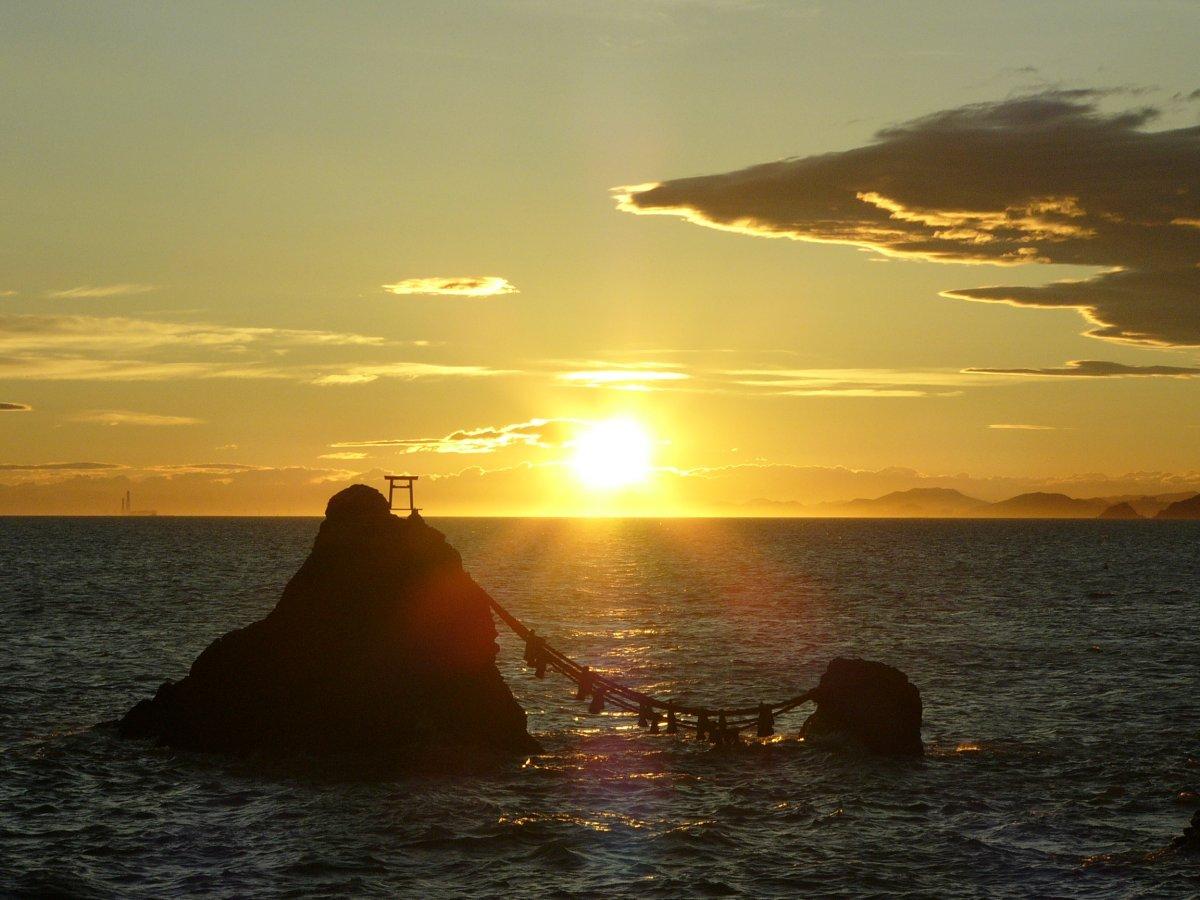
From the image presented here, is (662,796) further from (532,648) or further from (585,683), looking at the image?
(532,648)

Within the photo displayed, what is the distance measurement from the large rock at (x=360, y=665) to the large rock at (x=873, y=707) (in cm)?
974

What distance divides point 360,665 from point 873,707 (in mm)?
15704

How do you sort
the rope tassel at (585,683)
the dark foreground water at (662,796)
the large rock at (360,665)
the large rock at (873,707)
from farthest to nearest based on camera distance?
the rope tassel at (585,683) < the large rock at (873,707) < the large rock at (360,665) < the dark foreground water at (662,796)

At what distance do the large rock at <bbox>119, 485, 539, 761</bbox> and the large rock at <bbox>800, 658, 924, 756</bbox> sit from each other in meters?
9.74

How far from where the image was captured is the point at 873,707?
39250mm

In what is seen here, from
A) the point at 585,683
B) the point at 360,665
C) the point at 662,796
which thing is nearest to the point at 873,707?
the point at 662,796

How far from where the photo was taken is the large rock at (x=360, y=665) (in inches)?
1425

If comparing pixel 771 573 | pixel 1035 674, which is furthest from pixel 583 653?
pixel 771 573

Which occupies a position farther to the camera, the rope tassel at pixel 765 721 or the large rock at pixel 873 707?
the rope tassel at pixel 765 721

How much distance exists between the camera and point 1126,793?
3491 cm

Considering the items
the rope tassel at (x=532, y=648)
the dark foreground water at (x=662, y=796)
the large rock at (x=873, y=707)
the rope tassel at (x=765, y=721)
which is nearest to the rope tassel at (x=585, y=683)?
the rope tassel at (x=532, y=648)

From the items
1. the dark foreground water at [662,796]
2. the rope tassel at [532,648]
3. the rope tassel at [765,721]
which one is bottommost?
the dark foreground water at [662,796]

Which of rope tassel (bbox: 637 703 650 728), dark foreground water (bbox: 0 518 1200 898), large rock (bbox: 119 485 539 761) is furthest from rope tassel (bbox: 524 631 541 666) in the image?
rope tassel (bbox: 637 703 650 728)

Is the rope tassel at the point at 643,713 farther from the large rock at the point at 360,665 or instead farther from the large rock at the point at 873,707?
the large rock at the point at 873,707
